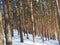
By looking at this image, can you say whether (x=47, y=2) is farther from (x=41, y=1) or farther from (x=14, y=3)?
(x=14, y=3)

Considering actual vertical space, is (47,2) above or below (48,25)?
above

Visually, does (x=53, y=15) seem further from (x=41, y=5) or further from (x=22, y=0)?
(x=22, y=0)

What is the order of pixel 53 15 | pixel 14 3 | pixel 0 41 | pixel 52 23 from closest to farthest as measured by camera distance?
pixel 0 41
pixel 14 3
pixel 53 15
pixel 52 23

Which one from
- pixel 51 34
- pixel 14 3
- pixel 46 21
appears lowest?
pixel 51 34

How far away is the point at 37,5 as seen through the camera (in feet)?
79.4

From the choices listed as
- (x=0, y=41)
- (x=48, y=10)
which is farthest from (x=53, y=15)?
(x=0, y=41)

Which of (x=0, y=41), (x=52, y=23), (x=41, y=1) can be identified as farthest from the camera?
(x=52, y=23)

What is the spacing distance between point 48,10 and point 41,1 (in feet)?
11.1

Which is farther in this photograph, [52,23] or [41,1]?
[52,23]

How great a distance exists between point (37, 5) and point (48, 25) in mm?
5024

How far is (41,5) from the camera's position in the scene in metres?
23.4

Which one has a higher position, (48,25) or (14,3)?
(14,3)

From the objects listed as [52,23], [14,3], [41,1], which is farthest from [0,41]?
[52,23]

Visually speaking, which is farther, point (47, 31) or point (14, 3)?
point (47, 31)
